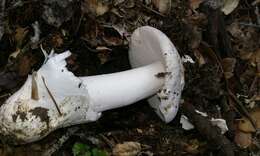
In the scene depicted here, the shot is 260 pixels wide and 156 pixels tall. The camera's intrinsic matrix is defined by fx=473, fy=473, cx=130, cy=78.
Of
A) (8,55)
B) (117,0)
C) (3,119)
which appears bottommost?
(3,119)

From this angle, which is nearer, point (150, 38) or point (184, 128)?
point (150, 38)

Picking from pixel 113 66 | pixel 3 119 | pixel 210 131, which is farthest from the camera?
pixel 113 66

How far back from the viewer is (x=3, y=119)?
2488 millimetres

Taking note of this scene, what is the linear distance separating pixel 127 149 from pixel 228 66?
0.89 meters

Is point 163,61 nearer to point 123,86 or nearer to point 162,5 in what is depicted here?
point 123,86

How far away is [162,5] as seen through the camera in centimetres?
324

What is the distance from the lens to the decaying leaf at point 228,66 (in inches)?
123

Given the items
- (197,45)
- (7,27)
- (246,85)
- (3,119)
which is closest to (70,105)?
(3,119)

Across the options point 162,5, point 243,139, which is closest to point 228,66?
point 243,139

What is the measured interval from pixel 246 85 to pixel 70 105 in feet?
4.33

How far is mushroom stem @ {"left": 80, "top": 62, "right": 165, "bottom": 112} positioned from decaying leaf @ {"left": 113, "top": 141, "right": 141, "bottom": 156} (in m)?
0.25

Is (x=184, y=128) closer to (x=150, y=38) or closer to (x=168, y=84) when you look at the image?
(x=168, y=84)

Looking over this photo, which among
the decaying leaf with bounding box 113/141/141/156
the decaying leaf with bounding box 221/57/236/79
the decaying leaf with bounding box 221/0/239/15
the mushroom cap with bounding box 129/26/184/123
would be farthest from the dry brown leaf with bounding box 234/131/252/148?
the decaying leaf with bounding box 221/0/239/15

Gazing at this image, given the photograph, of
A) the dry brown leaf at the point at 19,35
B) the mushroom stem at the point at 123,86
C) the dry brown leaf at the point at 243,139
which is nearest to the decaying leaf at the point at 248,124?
the dry brown leaf at the point at 243,139
